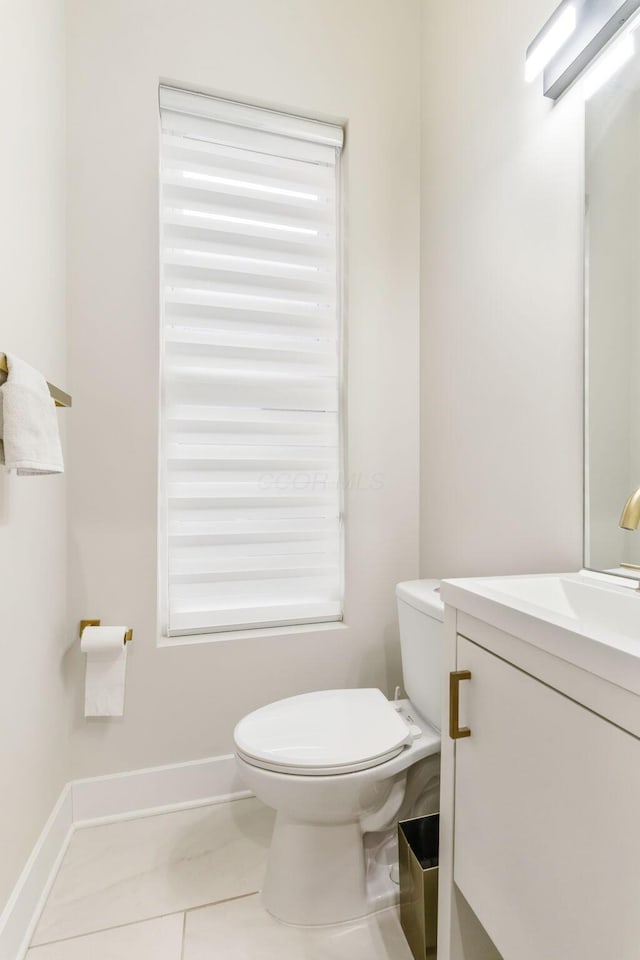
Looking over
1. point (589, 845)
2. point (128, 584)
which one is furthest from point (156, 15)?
point (589, 845)

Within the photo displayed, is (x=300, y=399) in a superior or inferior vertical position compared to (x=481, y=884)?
superior

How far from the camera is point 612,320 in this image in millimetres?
1071

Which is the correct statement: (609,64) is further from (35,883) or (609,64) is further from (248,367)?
(35,883)

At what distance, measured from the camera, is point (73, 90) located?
147cm

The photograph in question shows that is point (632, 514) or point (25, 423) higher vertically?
point (25, 423)

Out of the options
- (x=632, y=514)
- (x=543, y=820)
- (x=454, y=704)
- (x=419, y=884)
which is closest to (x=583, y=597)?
(x=632, y=514)

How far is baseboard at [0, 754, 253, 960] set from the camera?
1304 millimetres

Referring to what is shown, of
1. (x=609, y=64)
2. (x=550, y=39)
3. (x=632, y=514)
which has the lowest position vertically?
(x=632, y=514)

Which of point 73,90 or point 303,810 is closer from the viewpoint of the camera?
point 303,810

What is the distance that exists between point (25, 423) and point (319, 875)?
122 centimetres

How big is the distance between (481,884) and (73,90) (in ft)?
7.27

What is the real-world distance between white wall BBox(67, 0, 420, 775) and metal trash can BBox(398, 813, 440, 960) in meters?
0.59

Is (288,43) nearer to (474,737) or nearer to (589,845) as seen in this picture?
(474,737)

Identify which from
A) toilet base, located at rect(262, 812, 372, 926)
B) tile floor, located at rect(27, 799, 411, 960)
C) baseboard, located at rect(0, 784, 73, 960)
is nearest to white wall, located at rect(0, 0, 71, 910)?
baseboard, located at rect(0, 784, 73, 960)
